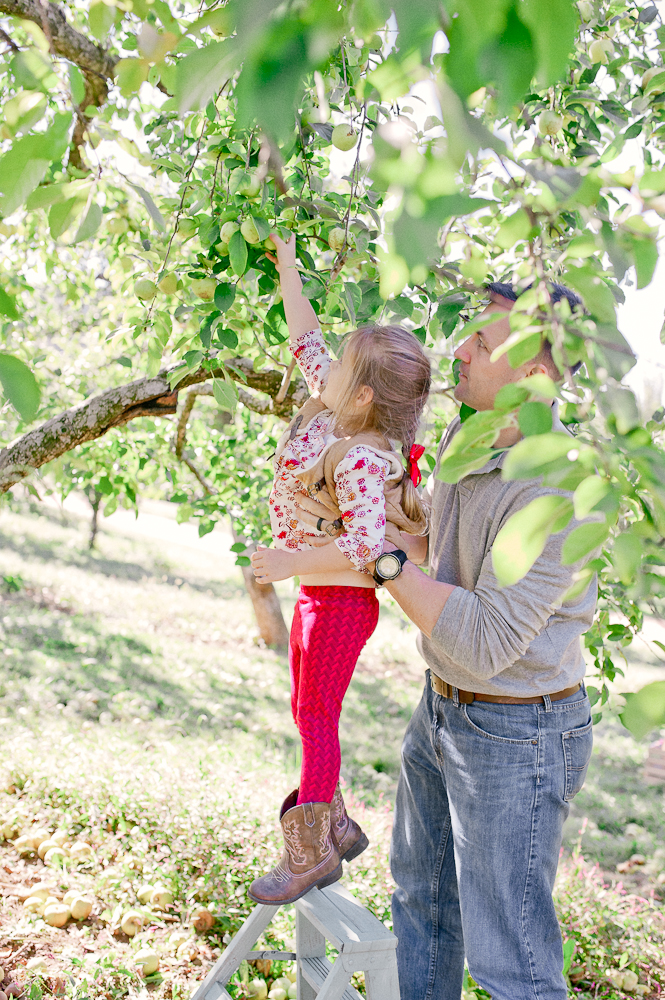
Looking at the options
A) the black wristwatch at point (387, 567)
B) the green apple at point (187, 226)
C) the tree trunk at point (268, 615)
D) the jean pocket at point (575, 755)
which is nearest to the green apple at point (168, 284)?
the green apple at point (187, 226)

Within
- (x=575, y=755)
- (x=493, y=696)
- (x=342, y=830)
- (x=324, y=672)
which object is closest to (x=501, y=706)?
(x=493, y=696)

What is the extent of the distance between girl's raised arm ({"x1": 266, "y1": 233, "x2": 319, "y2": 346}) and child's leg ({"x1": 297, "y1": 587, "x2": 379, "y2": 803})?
0.68m

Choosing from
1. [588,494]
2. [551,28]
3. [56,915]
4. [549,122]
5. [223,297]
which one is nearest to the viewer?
[551,28]

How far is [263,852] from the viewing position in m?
3.12

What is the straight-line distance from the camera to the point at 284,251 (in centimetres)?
175

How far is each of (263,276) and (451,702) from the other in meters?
1.18

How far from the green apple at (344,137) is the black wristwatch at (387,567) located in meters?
0.93

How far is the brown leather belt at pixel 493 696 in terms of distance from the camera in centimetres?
176

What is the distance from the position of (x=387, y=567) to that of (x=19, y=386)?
1105mm

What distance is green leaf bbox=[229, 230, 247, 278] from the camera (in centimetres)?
146

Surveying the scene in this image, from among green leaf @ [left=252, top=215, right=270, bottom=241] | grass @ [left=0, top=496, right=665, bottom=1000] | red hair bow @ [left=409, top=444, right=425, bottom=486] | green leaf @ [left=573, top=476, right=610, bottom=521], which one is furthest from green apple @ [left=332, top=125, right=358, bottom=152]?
grass @ [left=0, top=496, right=665, bottom=1000]

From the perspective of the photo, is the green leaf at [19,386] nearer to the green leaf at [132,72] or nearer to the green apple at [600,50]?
the green leaf at [132,72]

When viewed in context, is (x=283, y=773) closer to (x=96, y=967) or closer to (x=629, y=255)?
(x=96, y=967)

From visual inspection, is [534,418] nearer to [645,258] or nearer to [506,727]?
[645,258]
